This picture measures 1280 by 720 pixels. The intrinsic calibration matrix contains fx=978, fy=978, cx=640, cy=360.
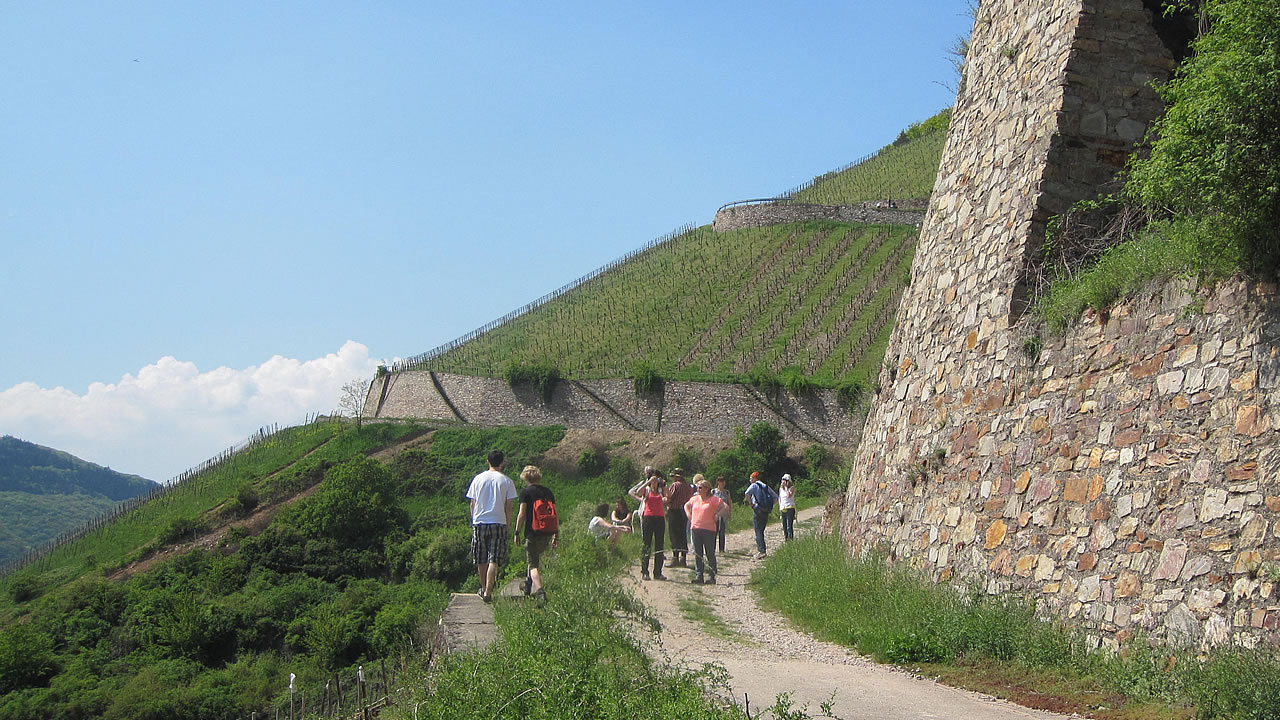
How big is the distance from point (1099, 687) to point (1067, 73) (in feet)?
16.7

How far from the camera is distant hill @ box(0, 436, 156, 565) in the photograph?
128125mm

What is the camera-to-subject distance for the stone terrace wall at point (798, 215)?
196 ft

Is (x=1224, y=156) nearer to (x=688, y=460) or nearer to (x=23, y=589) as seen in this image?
(x=688, y=460)

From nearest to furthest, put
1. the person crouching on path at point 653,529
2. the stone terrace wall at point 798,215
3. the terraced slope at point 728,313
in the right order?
1. the person crouching on path at point 653,529
2. the terraced slope at point 728,313
3. the stone terrace wall at point 798,215

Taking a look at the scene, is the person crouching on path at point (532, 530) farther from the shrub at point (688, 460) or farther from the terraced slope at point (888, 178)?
the terraced slope at point (888, 178)

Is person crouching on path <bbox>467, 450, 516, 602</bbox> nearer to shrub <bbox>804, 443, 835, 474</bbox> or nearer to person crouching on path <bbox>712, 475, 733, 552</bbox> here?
person crouching on path <bbox>712, 475, 733, 552</bbox>

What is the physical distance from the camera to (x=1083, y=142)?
819cm

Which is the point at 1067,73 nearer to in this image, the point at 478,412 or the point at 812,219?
the point at 478,412

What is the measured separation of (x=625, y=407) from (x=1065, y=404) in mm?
35133

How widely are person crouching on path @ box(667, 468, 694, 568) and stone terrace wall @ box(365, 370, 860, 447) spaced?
2415cm

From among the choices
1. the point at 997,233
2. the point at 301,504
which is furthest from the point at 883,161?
the point at 997,233

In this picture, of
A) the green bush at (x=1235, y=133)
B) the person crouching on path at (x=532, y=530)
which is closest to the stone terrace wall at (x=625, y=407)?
the person crouching on path at (x=532, y=530)

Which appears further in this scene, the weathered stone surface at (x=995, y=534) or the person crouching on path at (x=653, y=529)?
the person crouching on path at (x=653, y=529)

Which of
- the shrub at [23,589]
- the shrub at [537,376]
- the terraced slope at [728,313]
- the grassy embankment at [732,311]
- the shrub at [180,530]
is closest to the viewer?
the shrub at [23,589]
